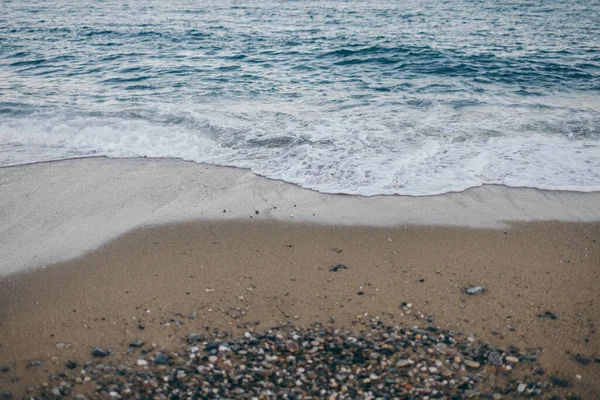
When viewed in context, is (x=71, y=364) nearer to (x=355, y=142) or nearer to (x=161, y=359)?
(x=161, y=359)

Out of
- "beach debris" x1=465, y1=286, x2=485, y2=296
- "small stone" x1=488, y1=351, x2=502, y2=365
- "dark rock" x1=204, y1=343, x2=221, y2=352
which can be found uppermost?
"dark rock" x1=204, y1=343, x2=221, y2=352

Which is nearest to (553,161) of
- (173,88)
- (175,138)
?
(175,138)

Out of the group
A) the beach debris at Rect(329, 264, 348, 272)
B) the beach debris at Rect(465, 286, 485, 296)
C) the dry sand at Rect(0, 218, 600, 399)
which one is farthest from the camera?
the beach debris at Rect(329, 264, 348, 272)

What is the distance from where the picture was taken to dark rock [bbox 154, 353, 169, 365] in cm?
333

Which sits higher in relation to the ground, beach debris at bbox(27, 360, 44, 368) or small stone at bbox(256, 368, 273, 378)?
beach debris at bbox(27, 360, 44, 368)

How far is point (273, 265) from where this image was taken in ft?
15.0

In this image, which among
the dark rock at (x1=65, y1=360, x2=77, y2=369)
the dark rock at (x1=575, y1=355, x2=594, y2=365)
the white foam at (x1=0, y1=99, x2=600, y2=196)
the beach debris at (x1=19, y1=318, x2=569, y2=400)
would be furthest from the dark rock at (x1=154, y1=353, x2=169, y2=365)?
the white foam at (x1=0, y1=99, x2=600, y2=196)

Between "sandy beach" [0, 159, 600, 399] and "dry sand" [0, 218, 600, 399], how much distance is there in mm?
15

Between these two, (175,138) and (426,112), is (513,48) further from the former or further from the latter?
(175,138)

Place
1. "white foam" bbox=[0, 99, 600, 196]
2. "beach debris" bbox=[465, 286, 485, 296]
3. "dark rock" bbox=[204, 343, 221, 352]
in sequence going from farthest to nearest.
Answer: "white foam" bbox=[0, 99, 600, 196], "beach debris" bbox=[465, 286, 485, 296], "dark rock" bbox=[204, 343, 221, 352]

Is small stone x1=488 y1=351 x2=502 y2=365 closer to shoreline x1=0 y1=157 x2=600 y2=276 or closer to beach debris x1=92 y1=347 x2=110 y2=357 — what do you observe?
shoreline x1=0 y1=157 x2=600 y2=276

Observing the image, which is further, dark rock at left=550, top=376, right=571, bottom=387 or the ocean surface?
the ocean surface

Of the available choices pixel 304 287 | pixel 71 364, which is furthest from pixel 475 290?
pixel 71 364

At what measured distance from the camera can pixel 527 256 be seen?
4.68 meters
